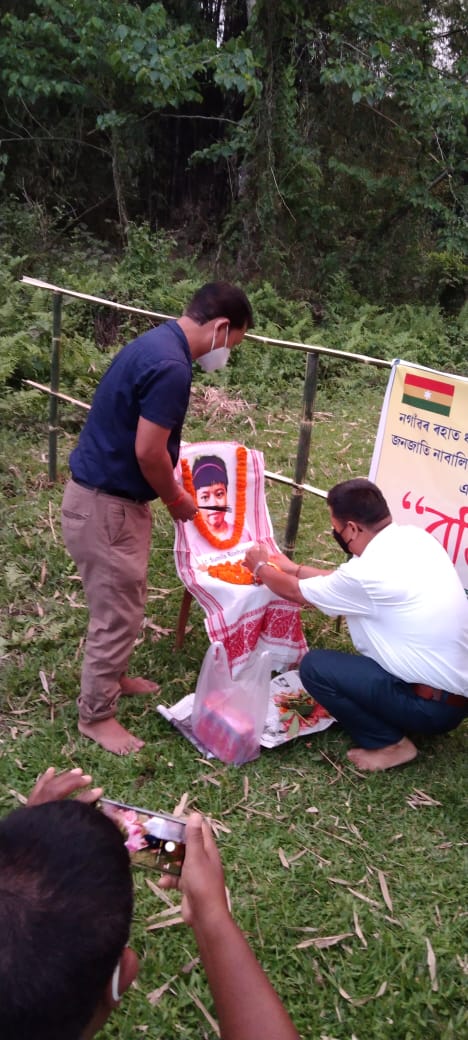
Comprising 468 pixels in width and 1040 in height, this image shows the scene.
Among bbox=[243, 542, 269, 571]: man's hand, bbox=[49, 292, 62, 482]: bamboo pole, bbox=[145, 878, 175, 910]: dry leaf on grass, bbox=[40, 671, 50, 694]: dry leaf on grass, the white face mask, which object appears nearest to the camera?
bbox=[145, 878, 175, 910]: dry leaf on grass

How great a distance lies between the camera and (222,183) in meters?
12.5

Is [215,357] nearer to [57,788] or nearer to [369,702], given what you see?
[369,702]

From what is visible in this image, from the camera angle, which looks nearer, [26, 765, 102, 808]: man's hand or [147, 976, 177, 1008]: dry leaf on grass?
[26, 765, 102, 808]: man's hand

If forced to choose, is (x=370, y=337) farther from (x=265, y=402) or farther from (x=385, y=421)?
(x=385, y=421)

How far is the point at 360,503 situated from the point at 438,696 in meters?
0.82

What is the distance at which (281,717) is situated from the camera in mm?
3279

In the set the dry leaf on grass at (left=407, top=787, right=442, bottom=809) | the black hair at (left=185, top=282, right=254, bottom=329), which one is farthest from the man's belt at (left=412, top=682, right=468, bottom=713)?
the black hair at (left=185, top=282, right=254, bottom=329)

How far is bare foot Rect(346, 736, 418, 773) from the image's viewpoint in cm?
309

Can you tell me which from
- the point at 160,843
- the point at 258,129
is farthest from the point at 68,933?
the point at 258,129

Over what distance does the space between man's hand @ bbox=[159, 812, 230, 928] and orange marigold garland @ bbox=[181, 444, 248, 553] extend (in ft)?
7.28

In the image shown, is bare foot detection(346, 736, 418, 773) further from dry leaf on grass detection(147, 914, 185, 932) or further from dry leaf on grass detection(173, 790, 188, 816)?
dry leaf on grass detection(147, 914, 185, 932)

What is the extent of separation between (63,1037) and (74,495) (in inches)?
81.7

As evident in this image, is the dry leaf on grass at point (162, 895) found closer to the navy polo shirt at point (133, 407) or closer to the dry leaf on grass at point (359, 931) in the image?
the dry leaf on grass at point (359, 931)

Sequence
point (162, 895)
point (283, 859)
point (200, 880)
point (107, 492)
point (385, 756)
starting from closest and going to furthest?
point (200, 880) → point (162, 895) → point (283, 859) → point (107, 492) → point (385, 756)
